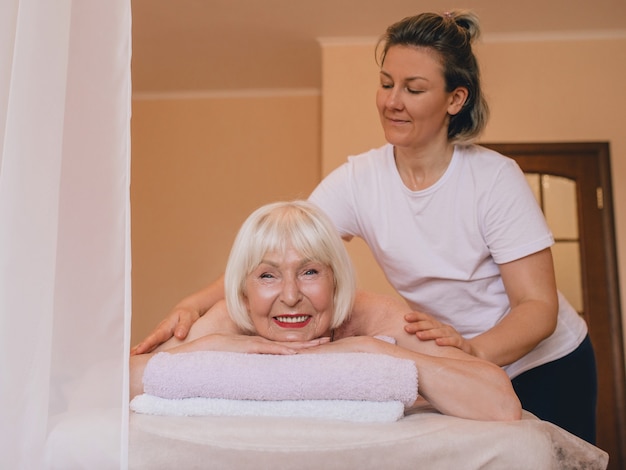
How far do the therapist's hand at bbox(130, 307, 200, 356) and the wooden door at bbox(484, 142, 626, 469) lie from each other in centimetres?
297

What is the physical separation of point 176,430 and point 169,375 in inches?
4.9

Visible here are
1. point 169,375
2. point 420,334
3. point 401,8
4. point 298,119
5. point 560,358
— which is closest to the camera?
point 169,375

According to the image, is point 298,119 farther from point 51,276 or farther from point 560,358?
point 51,276

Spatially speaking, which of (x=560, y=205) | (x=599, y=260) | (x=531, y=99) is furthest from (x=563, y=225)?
(x=531, y=99)

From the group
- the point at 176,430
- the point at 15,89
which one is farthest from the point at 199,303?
the point at 15,89

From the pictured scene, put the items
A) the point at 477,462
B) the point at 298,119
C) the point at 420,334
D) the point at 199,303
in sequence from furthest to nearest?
the point at 298,119 → the point at 199,303 → the point at 420,334 → the point at 477,462

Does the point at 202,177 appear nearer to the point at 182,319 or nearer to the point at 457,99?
the point at 457,99

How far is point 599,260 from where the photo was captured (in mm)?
3891

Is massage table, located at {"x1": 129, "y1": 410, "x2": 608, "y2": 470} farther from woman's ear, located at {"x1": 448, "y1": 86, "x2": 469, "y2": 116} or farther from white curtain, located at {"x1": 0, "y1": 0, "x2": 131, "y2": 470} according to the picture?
woman's ear, located at {"x1": 448, "y1": 86, "x2": 469, "y2": 116}

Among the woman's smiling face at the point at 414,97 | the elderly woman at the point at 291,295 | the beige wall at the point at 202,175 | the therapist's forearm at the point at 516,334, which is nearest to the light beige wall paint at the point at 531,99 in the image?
the beige wall at the point at 202,175

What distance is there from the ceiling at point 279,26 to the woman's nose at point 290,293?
2.67 m

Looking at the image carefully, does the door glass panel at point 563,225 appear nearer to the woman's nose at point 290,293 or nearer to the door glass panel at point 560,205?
the door glass panel at point 560,205

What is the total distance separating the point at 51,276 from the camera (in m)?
0.83

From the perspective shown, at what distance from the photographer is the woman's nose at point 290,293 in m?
1.29
